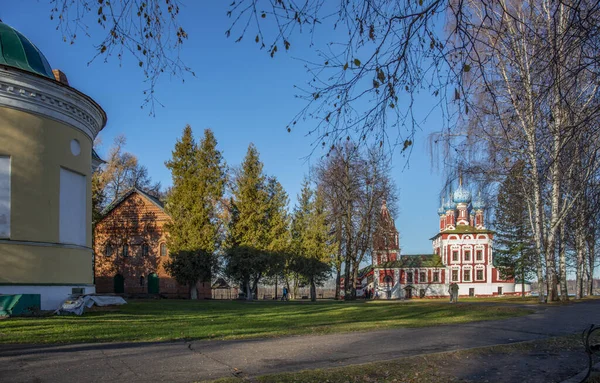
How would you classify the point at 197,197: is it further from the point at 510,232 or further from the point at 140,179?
the point at 510,232

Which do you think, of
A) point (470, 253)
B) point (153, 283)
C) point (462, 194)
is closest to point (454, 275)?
point (470, 253)

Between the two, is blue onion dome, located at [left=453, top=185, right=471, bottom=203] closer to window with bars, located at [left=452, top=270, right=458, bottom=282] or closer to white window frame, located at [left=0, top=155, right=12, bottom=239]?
window with bars, located at [left=452, top=270, right=458, bottom=282]

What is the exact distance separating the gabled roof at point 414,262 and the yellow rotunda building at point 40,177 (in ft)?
161

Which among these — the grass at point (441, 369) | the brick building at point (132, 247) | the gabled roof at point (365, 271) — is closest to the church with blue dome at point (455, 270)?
the gabled roof at point (365, 271)

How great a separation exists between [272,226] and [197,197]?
6.42m

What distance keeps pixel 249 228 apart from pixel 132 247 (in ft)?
34.2

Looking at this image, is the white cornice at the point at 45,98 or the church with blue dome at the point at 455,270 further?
the church with blue dome at the point at 455,270

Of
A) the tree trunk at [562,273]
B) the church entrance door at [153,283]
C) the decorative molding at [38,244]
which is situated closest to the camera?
the decorative molding at [38,244]

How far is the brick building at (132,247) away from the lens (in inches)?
1609

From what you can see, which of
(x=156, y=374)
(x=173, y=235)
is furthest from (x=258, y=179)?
(x=156, y=374)

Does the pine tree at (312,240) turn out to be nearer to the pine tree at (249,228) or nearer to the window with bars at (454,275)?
the pine tree at (249,228)

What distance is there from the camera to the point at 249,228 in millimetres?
38406

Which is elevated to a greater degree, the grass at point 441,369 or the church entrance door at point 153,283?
the grass at point 441,369

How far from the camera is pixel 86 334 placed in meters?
11.4
